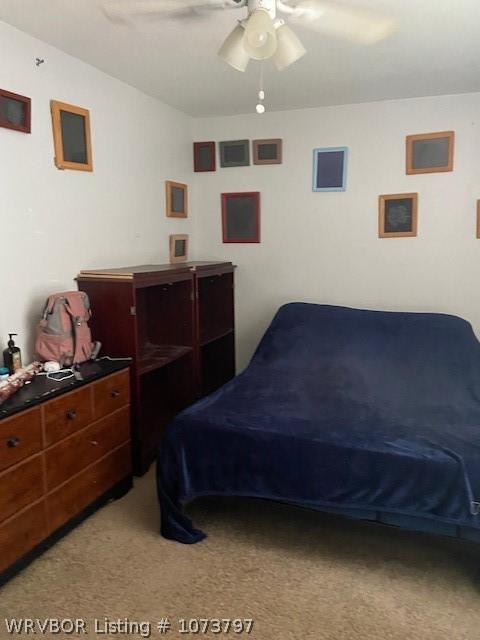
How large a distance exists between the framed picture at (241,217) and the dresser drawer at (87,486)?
204 cm

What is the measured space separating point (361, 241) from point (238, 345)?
130 cm

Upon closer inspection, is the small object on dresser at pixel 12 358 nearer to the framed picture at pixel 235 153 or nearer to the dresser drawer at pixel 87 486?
the dresser drawer at pixel 87 486

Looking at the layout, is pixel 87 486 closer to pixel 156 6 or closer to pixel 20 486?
pixel 20 486

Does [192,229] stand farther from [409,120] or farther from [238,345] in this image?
[409,120]

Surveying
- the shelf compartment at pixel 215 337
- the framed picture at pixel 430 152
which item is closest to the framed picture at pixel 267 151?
the framed picture at pixel 430 152

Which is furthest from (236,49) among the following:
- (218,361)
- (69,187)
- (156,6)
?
(218,361)

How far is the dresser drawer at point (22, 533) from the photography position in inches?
77.7

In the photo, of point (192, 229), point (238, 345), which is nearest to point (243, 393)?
point (238, 345)

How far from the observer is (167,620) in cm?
188

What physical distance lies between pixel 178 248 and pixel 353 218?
53.5 inches

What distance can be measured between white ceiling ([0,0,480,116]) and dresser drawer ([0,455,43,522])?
1.93 metres

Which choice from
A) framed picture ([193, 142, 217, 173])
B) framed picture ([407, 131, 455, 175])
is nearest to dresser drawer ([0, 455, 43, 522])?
framed picture ([193, 142, 217, 173])

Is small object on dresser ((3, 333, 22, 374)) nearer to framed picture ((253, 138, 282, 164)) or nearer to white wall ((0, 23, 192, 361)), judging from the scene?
white wall ((0, 23, 192, 361))

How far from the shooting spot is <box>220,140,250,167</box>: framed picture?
158 inches
